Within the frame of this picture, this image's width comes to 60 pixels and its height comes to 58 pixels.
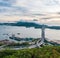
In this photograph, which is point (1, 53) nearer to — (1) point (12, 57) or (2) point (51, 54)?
(1) point (12, 57)

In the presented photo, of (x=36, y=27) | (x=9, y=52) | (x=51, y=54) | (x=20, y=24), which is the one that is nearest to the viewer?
(x=51, y=54)

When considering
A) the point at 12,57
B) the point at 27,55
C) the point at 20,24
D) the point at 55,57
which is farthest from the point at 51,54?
the point at 20,24

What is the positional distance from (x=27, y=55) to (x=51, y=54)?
2332mm

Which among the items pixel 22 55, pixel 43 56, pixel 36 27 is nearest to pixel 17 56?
pixel 22 55

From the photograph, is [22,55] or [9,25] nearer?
[22,55]

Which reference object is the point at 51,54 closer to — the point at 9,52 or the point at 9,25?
the point at 9,52

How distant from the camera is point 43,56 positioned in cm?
1995

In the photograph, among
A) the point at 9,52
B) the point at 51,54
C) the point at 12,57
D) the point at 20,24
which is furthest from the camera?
the point at 20,24

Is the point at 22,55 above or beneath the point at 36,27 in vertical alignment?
above

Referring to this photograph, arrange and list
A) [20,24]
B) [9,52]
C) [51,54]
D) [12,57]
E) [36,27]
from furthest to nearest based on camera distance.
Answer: [20,24] → [36,27] → [9,52] → [51,54] → [12,57]

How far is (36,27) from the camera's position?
106 metres

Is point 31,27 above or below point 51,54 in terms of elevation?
below

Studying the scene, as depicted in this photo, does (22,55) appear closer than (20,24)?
Yes

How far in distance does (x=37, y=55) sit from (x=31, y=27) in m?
89.3
